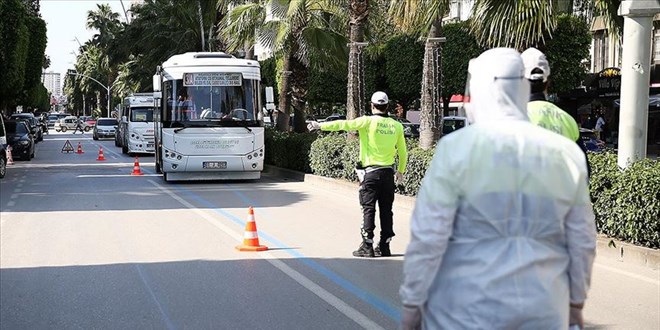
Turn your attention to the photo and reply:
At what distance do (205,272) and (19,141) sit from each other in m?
27.2

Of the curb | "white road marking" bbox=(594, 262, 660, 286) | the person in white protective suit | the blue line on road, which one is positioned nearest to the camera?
the person in white protective suit

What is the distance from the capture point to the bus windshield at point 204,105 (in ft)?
70.6

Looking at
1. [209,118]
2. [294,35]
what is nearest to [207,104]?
[209,118]

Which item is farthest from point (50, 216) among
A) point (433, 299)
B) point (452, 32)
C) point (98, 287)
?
point (452, 32)

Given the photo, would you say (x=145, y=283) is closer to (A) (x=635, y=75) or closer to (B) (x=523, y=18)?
(B) (x=523, y=18)

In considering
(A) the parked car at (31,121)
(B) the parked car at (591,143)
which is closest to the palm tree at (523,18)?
(B) the parked car at (591,143)

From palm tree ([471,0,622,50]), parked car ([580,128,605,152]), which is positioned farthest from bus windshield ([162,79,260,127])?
parked car ([580,128,605,152])

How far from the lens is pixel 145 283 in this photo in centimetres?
880

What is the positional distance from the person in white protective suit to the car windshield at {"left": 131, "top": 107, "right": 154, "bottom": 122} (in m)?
36.2

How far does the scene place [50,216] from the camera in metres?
14.9

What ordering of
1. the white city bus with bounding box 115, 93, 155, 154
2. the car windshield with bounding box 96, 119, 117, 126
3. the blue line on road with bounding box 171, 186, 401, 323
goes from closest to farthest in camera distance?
1. the blue line on road with bounding box 171, 186, 401, 323
2. the white city bus with bounding box 115, 93, 155, 154
3. the car windshield with bounding box 96, 119, 117, 126

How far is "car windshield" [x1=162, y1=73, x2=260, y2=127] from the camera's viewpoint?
21531mm

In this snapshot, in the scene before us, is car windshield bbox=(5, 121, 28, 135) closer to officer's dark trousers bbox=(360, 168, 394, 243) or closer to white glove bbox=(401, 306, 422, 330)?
officer's dark trousers bbox=(360, 168, 394, 243)

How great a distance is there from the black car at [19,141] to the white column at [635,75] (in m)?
27.4
